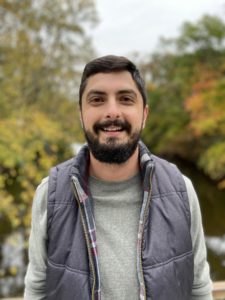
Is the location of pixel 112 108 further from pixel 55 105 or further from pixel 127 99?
pixel 55 105

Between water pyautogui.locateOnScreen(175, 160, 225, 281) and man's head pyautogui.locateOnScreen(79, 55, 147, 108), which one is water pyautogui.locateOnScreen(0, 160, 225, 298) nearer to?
water pyautogui.locateOnScreen(175, 160, 225, 281)

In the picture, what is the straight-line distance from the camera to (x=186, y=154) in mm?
19094

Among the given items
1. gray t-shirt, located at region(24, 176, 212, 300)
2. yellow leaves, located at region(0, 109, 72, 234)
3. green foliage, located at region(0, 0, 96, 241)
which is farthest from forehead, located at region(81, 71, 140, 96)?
green foliage, located at region(0, 0, 96, 241)

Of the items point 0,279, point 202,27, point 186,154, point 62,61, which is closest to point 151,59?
point 202,27

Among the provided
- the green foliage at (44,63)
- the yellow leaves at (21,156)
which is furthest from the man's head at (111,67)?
the green foliage at (44,63)

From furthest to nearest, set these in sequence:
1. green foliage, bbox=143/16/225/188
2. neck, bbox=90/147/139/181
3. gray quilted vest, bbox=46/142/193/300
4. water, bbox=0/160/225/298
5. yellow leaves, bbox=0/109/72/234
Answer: green foliage, bbox=143/16/225/188, water, bbox=0/160/225/298, yellow leaves, bbox=0/109/72/234, neck, bbox=90/147/139/181, gray quilted vest, bbox=46/142/193/300

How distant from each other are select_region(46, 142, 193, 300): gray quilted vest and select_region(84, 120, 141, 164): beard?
0.08m

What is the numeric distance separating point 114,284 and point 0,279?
294 inches

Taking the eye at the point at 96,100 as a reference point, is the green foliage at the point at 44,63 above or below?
above

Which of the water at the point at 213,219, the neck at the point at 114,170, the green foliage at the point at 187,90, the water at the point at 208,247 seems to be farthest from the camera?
the green foliage at the point at 187,90

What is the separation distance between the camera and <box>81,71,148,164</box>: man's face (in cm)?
118

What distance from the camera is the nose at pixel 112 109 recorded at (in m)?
1.17

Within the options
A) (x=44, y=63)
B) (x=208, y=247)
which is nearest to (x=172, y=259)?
(x=208, y=247)

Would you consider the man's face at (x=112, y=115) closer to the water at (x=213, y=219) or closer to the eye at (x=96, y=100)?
the eye at (x=96, y=100)
